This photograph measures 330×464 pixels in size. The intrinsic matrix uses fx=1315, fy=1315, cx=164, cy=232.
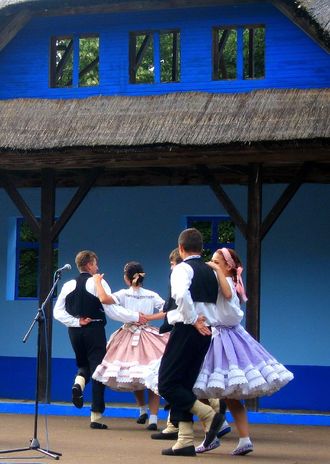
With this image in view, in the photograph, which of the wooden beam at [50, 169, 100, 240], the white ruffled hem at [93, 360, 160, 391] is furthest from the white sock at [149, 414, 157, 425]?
the wooden beam at [50, 169, 100, 240]

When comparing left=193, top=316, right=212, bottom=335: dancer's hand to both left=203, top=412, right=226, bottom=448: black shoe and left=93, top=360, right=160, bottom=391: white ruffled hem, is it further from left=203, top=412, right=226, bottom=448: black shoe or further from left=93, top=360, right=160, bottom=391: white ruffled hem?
left=93, top=360, right=160, bottom=391: white ruffled hem

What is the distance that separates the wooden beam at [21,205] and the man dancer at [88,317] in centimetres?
267

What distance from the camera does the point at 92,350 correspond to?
1431 centimetres

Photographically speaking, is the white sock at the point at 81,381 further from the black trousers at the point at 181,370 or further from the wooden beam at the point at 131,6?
the wooden beam at the point at 131,6

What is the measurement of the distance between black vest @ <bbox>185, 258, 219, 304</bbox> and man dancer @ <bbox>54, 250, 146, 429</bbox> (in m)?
2.88

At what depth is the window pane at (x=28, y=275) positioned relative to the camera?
25.6m

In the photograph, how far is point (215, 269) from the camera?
11.4 m

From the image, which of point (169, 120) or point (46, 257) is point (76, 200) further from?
point (169, 120)

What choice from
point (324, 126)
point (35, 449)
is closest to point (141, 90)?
point (324, 126)

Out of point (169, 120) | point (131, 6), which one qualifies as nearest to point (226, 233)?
point (131, 6)

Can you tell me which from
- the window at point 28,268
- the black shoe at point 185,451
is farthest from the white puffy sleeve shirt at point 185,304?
the window at point 28,268

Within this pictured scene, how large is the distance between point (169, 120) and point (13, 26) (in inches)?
142

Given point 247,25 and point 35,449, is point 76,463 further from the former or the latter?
point 247,25

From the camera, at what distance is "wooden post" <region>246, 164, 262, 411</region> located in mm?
15562
